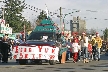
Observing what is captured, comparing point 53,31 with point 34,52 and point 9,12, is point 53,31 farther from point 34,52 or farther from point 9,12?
point 9,12

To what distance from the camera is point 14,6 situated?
309 ft

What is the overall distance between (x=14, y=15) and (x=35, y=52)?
246 ft

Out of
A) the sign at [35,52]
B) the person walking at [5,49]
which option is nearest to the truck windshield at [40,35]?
the sign at [35,52]

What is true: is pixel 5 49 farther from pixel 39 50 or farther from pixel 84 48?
pixel 84 48

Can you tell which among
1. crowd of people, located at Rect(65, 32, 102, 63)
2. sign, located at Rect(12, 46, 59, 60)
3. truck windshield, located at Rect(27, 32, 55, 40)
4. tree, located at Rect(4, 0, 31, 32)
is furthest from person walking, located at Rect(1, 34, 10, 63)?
tree, located at Rect(4, 0, 31, 32)

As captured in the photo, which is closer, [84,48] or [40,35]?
[40,35]

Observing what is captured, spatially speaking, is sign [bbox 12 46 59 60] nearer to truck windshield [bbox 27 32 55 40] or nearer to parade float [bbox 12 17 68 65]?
parade float [bbox 12 17 68 65]

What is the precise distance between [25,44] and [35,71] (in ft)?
11.1

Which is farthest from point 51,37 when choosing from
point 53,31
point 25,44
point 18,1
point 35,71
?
point 18,1

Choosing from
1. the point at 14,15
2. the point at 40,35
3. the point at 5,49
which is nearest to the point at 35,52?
the point at 40,35

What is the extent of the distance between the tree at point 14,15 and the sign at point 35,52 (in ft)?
232

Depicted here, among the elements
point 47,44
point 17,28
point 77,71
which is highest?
point 17,28

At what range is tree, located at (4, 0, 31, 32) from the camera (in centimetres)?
8956

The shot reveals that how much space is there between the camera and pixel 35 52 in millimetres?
17359
